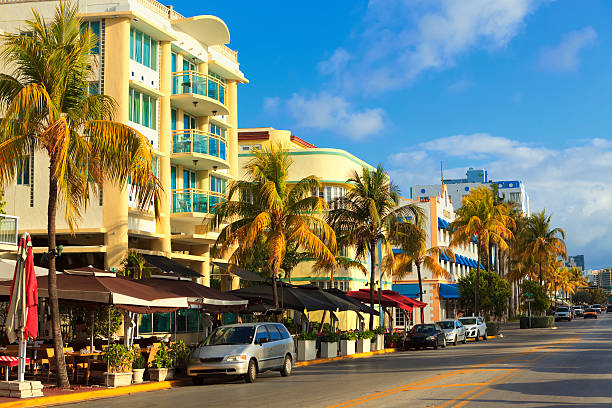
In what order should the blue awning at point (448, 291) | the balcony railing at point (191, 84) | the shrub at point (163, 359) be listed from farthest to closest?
the blue awning at point (448, 291), the balcony railing at point (191, 84), the shrub at point (163, 359)

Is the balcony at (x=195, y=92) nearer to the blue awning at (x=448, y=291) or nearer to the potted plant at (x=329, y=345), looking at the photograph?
the potted plant at (x=329, y=345)

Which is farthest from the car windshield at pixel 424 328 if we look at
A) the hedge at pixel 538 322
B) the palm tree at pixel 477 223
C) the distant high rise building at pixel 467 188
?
the distant high rise building at pixel 467 188

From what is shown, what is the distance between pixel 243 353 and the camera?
20516 millimetres

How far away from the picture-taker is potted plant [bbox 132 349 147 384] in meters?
20.8

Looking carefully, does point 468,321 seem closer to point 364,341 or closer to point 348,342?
point 364,341

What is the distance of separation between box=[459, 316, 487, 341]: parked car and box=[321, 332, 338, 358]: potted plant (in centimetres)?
1673

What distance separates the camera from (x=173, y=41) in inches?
1448

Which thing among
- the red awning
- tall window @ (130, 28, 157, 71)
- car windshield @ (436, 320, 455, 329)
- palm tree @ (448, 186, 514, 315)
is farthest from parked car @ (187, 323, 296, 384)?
palm tree @ (448, 186, 514, 315)

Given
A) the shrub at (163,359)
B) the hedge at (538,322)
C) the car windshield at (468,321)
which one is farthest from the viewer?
the hedge at (538,322)

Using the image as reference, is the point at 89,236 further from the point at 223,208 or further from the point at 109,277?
the point at 109,277

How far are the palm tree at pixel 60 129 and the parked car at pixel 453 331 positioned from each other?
27486mm

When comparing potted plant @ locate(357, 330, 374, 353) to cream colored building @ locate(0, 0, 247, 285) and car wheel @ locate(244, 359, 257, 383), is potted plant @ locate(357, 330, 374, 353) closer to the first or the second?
cream colored building @ locate(0, 0, 247, 285)

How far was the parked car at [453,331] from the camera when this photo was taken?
4303cm

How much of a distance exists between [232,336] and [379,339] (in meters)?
18.7
